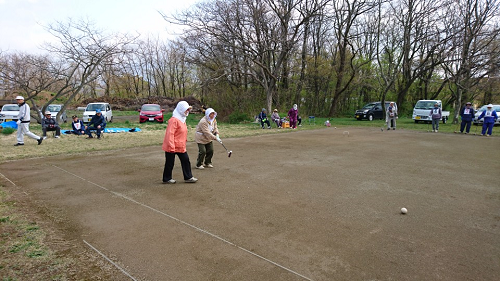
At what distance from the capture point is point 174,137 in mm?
6340

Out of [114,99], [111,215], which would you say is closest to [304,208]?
[111,215]

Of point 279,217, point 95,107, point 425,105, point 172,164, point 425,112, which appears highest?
point 425,105

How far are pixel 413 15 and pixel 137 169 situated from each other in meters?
26.4

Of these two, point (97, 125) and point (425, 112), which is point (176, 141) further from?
point (425, 112)

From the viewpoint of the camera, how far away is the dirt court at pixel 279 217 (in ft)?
10.7

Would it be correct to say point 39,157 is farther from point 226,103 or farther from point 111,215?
point 226,103

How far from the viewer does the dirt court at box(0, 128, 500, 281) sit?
3.28m

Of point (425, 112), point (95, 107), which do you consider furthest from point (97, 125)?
point (425, 112)

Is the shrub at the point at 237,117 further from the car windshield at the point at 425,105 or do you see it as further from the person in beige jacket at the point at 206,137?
the person in beige jacket at the point at 206,137

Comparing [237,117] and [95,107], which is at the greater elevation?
[95,107]

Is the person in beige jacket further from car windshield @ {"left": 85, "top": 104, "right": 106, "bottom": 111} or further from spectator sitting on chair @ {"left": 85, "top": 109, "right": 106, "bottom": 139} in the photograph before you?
car windshield @ {"left": 85, "top": 104, "right": 106, "bottom": 111}

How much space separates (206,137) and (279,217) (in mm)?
3655

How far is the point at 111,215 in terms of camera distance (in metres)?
4.68

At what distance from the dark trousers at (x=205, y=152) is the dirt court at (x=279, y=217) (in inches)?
19.5
